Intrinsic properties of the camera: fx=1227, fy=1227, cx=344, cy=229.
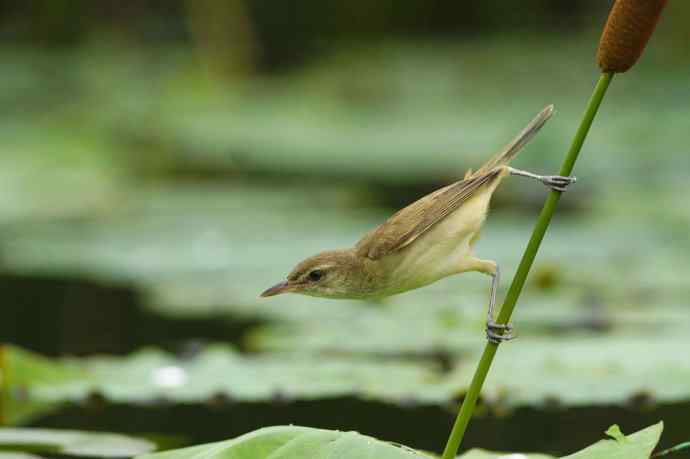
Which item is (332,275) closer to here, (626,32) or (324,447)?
(324,447)

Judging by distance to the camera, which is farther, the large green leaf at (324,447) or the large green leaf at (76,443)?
the large green leaf at (76,443)

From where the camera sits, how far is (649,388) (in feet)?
11.3

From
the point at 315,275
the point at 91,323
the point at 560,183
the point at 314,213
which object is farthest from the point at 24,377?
the point at 314,213

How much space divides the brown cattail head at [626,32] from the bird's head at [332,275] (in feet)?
1.95

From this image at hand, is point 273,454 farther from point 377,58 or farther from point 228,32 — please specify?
point 377,58

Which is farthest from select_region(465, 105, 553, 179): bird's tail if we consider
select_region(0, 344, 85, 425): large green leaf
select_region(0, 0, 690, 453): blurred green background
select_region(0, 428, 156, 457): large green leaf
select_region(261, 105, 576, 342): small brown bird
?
select_region(0, 344, 85, 425): large green leaf

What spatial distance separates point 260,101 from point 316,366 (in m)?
8.38

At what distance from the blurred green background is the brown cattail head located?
1.35 meters

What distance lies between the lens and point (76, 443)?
10.2ft

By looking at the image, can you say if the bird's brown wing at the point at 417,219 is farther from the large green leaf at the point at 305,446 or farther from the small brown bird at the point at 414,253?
the large green leaf at the point at 305,446

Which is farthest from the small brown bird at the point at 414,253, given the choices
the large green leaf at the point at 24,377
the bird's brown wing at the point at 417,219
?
the large green leaf at the point at 24,377

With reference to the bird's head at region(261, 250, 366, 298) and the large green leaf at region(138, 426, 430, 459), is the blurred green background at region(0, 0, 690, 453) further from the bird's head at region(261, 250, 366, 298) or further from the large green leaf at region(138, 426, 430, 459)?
the large green leaf at region(138, 426, 430, 459)

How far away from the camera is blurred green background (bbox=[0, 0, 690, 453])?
11.7 feet

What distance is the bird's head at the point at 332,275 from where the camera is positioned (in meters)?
2.26
